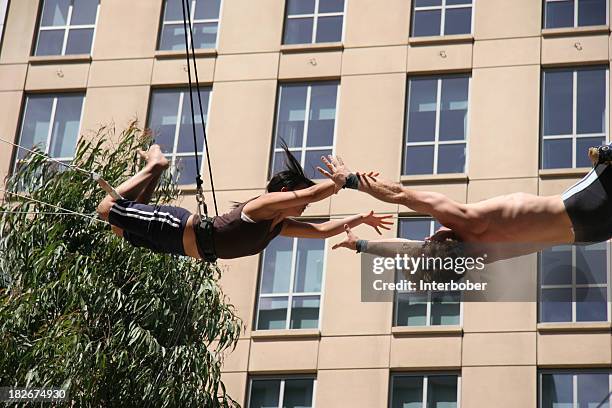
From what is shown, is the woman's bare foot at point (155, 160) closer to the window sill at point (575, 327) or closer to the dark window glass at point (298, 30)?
the window sill at point (575, 327)

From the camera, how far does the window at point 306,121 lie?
975 inches

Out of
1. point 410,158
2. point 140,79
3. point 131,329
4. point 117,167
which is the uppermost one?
point 140,79

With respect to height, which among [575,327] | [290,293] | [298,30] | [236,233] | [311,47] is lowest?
[236,233]

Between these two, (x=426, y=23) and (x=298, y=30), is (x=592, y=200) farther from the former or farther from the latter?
(x=298, y=30)

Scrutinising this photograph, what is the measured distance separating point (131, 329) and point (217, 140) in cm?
796

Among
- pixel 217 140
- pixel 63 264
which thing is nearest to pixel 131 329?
pixel 63 264

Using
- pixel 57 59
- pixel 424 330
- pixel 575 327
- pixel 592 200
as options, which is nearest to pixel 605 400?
pixel 575 327

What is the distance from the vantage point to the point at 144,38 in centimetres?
2667

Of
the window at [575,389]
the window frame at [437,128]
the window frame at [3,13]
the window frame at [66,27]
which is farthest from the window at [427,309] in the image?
the window frame at [3,13]

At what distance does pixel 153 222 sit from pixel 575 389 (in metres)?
11.1

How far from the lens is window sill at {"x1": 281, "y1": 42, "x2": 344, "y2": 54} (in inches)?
1001

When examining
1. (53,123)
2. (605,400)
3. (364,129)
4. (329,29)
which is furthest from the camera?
(53,123)

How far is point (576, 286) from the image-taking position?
22.7 metres

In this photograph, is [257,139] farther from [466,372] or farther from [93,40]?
[466,372]
